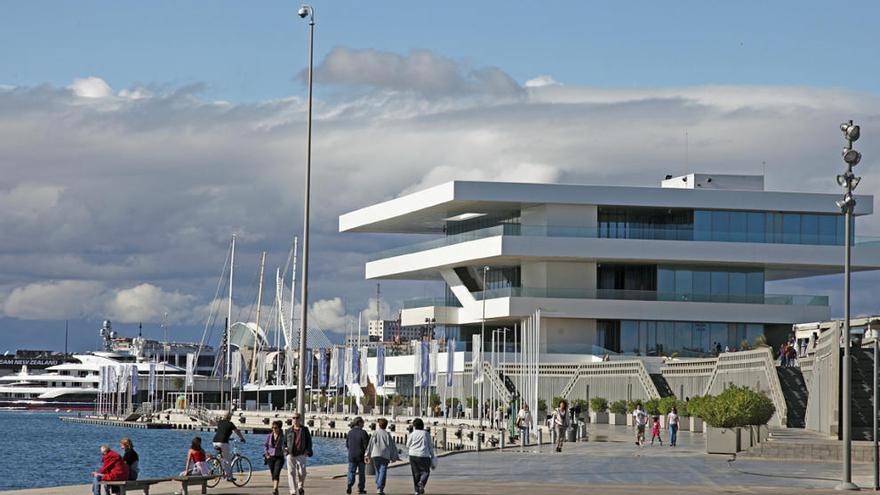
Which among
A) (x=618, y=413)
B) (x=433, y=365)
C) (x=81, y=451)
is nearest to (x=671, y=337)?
(x=433, y=365)

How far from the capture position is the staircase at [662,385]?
85.3 metres

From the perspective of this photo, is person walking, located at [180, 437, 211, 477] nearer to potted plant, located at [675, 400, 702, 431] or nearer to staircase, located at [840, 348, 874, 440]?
A: staircase, located at [840, 348, 874, 440]

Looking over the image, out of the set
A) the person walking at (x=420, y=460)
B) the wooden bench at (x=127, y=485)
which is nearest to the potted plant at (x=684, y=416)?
the person walking at (x=420, y=460)

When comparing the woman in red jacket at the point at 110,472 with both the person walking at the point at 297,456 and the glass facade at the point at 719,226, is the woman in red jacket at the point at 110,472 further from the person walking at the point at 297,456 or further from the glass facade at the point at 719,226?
the glass facade at the point at 719,226

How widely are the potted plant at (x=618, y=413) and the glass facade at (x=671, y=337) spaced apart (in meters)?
16.8

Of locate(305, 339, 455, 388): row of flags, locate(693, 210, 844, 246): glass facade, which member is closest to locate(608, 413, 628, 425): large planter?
locate(305, 339, 455, 388): row of flags

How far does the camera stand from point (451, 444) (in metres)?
87.4

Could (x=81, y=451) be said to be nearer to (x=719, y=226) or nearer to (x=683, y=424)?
A: (x=719, y=226)

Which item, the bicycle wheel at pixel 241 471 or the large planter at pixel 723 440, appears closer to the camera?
the bicycle wheel at pixel 241 471

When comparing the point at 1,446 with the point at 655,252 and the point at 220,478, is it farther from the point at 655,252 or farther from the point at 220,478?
the point at 220,478

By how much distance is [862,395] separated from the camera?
51.2 meters

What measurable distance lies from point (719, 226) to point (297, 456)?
71.2m

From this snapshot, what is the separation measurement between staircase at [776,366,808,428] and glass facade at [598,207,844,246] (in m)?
35.7

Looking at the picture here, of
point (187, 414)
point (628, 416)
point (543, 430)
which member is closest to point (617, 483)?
point (543, 430)
